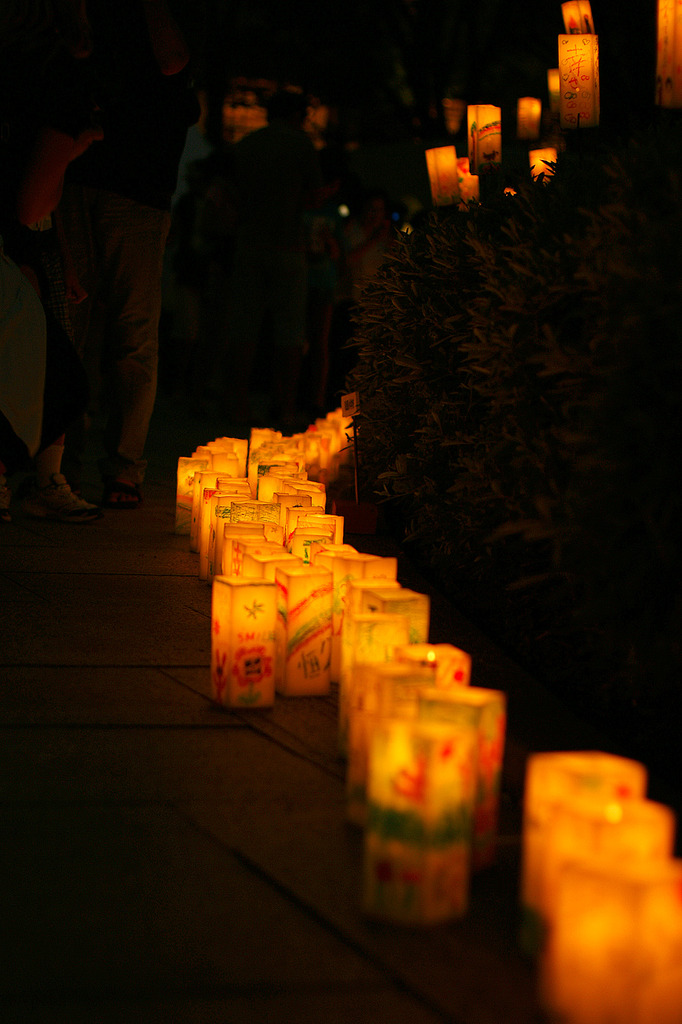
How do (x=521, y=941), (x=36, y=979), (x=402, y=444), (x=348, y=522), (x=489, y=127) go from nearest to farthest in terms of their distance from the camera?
(x=36, y=979), (x=521, y=941), (x=402, y=444), (x=348, y=522), (x=489, y=127)

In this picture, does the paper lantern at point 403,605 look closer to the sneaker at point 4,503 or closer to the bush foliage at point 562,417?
the bush foliage at point 562,417

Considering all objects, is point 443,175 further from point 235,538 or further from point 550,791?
point 550,791

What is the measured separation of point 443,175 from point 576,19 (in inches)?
53.3

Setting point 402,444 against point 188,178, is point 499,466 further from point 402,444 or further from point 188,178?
point 188,178

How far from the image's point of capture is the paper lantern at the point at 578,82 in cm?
591

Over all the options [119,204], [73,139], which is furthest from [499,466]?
[119,204]

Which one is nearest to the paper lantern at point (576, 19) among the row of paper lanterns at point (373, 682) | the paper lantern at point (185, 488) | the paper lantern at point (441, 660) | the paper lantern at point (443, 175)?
the paper lantern at point (443, 175)

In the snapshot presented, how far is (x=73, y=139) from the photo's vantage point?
4.83m

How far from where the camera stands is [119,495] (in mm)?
5828

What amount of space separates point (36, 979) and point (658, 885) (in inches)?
36.1

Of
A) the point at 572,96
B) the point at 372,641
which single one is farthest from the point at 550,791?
the point at 572,96

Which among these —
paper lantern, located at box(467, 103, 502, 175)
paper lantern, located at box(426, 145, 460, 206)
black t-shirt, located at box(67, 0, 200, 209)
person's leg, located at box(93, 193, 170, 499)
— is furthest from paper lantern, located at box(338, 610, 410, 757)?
paper lantern, located at box(426, 145, 460, 206)

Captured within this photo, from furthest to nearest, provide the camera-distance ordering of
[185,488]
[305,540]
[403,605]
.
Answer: [185,488]
[305,540]
[403,605]

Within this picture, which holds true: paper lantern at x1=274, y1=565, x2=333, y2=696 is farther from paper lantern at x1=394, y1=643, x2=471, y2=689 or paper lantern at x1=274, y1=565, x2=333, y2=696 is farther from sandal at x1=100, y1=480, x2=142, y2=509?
sandal at x1=100, y1=480, x2=142, y2=509
